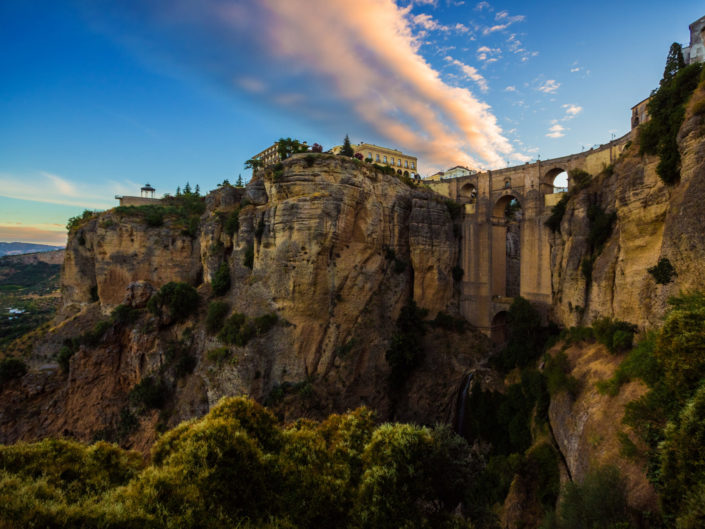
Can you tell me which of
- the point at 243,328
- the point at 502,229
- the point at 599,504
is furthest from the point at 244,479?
the point at 502,229

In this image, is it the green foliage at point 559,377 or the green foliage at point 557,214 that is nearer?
the green foliage at point 559,377

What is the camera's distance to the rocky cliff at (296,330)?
23.7m

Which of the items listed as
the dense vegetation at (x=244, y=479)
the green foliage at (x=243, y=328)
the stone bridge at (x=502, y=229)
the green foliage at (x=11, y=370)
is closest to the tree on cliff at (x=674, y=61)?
the stone bridge at (x=502, y=229)

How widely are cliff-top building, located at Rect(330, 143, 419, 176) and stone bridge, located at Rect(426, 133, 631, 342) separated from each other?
1814cm

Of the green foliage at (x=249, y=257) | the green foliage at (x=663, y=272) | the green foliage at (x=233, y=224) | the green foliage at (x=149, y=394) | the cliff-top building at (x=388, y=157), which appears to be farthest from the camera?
the cliff-top building at (x=388, y=157)

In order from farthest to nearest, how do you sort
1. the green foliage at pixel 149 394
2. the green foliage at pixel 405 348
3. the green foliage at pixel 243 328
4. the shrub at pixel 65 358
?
1. the shrub at pixel 65 358
2. the green foliage at pixel 405 348
3. the green foliage at pixel 149 394
4. the green foliage at pixel 243 328

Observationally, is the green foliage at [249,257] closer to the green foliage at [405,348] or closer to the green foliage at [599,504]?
the green foliage at [405,348]

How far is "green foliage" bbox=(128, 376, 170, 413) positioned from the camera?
24.0m

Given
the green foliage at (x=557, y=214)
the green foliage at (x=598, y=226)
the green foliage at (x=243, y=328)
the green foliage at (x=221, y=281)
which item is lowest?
the green foliage at (x=243, y=328)

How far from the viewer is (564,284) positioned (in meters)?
22.9

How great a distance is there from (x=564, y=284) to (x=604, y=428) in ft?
40.8

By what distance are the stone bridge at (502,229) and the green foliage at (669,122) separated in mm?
7239

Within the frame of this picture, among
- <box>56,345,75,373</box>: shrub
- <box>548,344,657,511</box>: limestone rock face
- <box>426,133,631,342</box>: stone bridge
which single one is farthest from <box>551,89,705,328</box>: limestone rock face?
<box>56,345,75,373</box>: shrub

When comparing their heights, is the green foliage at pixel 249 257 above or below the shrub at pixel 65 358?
above
